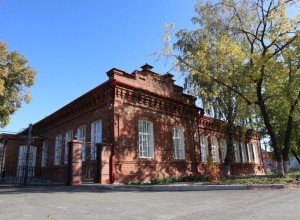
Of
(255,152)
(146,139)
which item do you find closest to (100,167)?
(146,139)

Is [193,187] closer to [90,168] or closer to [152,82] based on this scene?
[90,168]

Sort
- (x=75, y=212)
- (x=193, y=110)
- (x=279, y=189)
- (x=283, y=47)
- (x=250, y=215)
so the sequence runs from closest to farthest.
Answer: (x=250, y=215) < (x=75, y=212) < (x=279, y=189) < (x=283, y=47) < (x=193, y=110)

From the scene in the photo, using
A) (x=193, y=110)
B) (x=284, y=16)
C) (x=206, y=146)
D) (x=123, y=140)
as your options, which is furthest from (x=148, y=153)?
(x=284, y=16)

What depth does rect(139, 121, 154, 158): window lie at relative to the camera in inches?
609

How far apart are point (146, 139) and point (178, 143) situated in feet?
10.5

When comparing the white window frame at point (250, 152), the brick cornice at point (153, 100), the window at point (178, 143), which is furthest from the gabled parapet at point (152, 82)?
the white window frame at point (250, 152)

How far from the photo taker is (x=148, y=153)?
15.7m

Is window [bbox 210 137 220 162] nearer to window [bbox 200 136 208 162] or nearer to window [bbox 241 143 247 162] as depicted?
window [bbox 200 136 208 162]

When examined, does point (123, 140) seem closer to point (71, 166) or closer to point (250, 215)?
point (71, 166)

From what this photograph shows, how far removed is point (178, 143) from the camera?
18.1m

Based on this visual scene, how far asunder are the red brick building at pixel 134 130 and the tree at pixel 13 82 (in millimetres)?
2336

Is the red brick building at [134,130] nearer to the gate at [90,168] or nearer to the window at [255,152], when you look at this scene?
the gate at [90,168]

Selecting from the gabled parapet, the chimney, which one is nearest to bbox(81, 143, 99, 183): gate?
the gabled parapet

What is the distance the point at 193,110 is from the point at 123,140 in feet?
24.8
